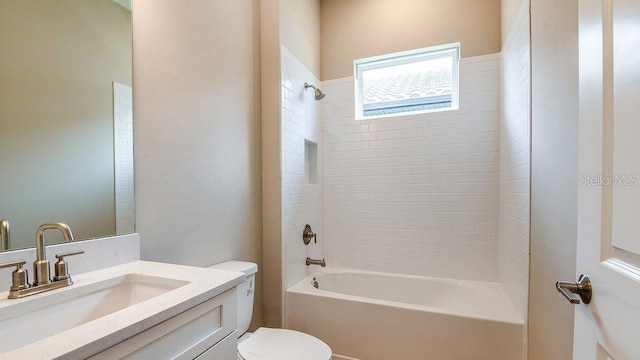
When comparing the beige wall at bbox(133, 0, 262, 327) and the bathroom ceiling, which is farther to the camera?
the beige wall at bbox(133, 0, 262, 327)

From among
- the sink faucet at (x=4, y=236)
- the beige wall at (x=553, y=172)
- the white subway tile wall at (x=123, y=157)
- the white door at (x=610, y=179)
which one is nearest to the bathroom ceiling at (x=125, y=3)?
the white subway tile wall at (x=123, y=157)

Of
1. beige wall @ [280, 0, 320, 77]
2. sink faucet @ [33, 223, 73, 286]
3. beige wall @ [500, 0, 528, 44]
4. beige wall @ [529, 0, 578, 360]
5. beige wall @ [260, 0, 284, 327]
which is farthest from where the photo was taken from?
beige wall @ [280, 0, 320, 77]

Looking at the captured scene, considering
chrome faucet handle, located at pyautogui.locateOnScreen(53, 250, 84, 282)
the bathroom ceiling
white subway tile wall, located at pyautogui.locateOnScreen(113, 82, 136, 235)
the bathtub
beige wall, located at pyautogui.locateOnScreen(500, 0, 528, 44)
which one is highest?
beige wall, located at pyautogui.locateOnScreen(500, 0, 528, 44)

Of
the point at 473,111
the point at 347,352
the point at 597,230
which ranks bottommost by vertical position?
the point at 347,352

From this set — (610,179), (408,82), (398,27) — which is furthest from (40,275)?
(398,27)

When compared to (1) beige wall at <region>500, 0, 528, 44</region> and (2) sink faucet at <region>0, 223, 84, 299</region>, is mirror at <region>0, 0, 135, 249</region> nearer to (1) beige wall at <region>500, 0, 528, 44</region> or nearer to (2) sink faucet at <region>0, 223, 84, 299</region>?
(2) sink faucet at <region>0, 223, 84, 299</region>

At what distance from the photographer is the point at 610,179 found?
62cm

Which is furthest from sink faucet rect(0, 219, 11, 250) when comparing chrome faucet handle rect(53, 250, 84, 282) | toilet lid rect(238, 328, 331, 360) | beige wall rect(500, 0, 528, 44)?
beige wall rect(500, 0, 528, 44)

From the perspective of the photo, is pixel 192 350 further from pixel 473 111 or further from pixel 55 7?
pixel 473 111

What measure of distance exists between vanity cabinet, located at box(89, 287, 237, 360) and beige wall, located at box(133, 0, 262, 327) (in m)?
0.59

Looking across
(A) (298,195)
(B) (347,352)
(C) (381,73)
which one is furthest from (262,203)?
(C) (381,73)

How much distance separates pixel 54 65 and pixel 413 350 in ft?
7.39

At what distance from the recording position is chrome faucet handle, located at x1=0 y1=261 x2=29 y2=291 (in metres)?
0.75

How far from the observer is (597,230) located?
67cm
